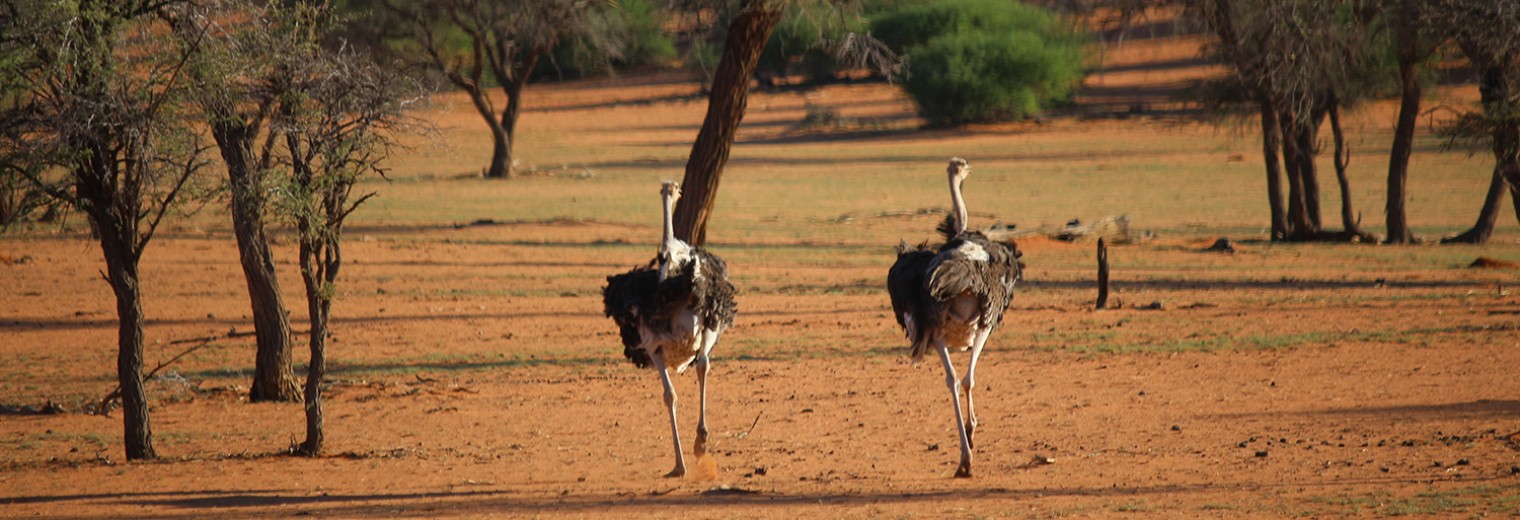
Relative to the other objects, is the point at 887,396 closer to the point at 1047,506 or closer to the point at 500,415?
the point at 500,415

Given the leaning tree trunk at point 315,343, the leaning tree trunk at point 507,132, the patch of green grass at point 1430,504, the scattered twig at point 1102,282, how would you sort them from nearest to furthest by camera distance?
1. the patch of green grass at point 1430,504
2. the leaning tree trunk at point 315,343
3. the scattered twig at point 1102,282
4. the leaning tree trunk at point 507,132

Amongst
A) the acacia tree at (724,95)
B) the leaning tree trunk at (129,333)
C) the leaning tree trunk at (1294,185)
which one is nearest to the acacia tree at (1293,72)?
the leaning tree trunk at (1294,185)

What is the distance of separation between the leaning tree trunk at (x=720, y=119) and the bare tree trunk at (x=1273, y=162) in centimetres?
938

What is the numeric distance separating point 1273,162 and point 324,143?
17077 mm

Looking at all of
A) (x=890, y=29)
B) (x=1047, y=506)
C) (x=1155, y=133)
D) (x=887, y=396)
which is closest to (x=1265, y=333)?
(x=887, y=396)

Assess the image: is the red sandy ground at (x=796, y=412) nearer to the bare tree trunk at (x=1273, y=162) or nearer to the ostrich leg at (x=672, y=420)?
the ostrich leg at (x=672, y=420)

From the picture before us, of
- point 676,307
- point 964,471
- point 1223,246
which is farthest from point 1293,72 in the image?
point 676,307

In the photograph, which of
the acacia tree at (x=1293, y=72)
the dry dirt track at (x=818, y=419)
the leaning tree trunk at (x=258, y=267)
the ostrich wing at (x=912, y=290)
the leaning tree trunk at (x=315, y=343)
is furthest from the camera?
the acacia tree at (x=1293, y=72)

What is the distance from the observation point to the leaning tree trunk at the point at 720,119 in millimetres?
15438

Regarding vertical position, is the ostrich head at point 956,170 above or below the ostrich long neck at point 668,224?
above

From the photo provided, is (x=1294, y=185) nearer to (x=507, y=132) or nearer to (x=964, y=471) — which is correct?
(x=964, y=471)

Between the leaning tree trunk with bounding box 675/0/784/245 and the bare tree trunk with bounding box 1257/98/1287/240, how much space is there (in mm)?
9379

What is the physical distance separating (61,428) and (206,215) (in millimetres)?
15733

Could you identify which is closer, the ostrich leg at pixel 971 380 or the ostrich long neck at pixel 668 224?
the ostrich long neck at pixel 668 224
